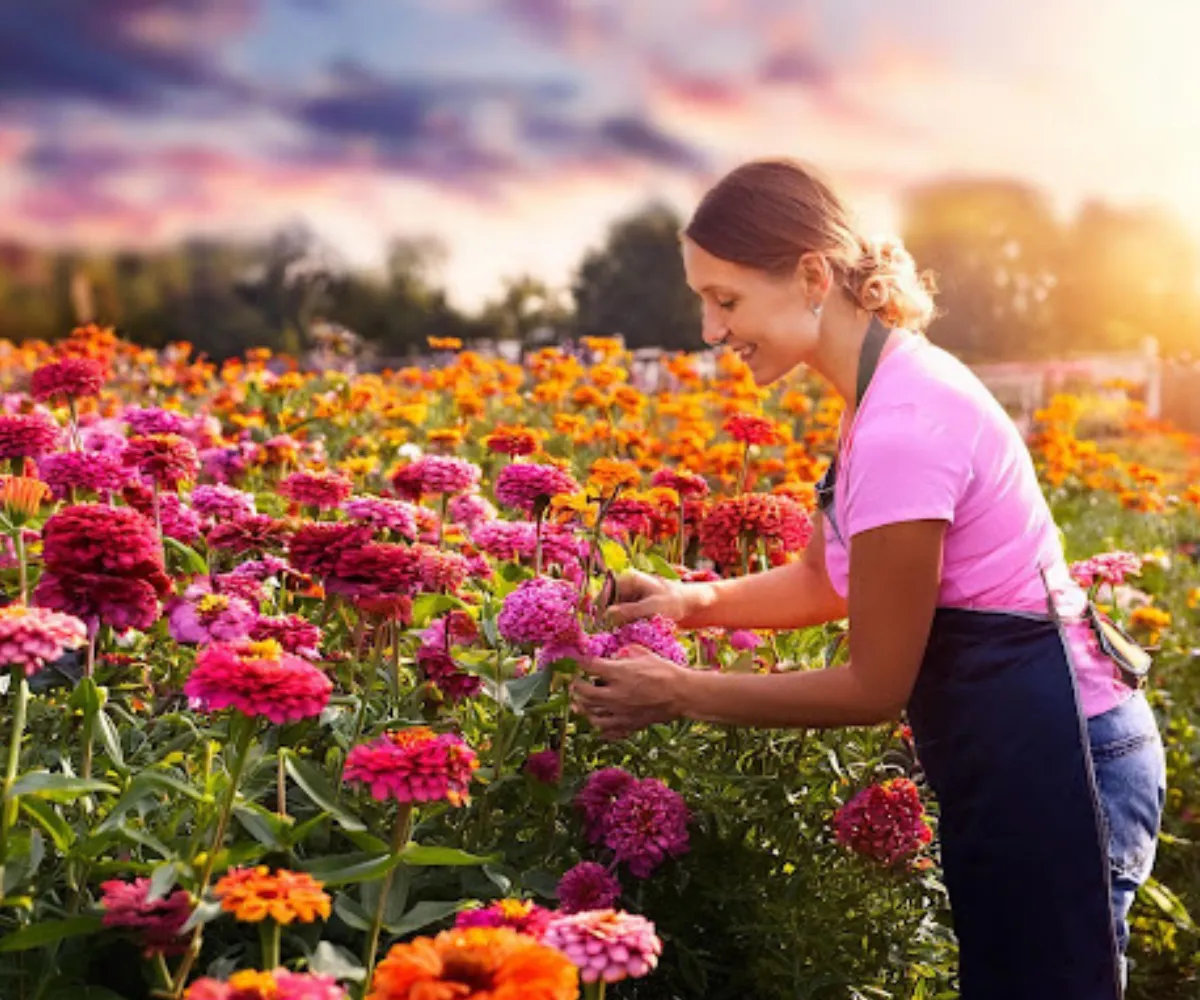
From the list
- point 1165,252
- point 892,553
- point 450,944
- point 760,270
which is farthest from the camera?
point 1165,252

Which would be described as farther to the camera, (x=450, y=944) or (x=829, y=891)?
(x=829, y=891)

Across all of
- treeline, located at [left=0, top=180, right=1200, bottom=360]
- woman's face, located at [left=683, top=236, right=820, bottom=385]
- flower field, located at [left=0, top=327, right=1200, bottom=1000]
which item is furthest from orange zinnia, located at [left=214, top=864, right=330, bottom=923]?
treeline, located at [left=0, top=180, right=1200, bottom=360]

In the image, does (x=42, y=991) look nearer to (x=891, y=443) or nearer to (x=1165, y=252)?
(x=891, y=443)

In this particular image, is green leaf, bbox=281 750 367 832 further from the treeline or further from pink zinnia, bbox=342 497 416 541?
the treeline

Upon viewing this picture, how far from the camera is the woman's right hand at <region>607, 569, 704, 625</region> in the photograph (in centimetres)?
195

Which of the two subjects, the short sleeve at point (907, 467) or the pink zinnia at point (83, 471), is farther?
the pink zinnia at point (83, 471)

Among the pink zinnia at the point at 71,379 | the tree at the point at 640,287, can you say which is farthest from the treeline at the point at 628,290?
the pink zinnia at the point at 71,379

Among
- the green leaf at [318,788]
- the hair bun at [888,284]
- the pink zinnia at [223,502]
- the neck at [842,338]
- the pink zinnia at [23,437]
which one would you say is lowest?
the green leaf at [318,788]

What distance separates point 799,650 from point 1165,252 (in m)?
21.6

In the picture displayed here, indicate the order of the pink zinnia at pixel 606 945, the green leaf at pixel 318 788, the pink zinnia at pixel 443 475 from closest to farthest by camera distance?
1. the pink zinnia at pixel 606 945
2. the green leaf at pixel 318 788
3. the pink zinnia at pixel 443 475

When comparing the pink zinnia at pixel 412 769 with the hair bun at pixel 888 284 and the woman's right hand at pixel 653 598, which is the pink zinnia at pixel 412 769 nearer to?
the woman's right hand at pixel 653 598

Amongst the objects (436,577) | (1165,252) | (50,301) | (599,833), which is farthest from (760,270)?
(1165,252)

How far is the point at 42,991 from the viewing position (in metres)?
1.45

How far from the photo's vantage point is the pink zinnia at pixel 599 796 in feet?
6.05
